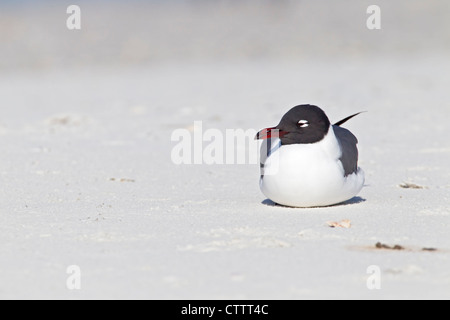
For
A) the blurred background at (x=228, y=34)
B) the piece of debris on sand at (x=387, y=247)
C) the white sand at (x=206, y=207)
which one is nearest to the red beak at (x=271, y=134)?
the white sand at (x=206, y=207)

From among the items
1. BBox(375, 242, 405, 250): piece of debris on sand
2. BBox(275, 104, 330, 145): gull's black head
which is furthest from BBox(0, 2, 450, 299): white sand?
BBox(275, 104, 330, 145): gull's black head

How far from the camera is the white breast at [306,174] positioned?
194 inches

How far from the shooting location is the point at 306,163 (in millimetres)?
4918

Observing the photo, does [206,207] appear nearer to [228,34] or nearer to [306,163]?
[306,163]

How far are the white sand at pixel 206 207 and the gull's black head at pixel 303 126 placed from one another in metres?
0.43

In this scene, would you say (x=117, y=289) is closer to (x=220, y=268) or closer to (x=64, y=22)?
(x=220, y=268)

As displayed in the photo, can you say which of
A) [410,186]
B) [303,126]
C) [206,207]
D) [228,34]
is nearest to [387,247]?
[303,126]

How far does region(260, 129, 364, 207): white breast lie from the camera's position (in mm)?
4927

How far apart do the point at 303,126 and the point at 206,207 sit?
0.79 metres

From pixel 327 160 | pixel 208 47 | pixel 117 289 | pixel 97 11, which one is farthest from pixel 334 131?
pixel 97 11

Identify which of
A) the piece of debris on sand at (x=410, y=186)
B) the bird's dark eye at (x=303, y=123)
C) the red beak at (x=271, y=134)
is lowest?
the piece of debris on sand at (x=410, y=186)

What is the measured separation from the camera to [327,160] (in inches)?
195

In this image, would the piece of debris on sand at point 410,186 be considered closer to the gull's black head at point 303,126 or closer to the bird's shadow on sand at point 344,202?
the bird's shadow on sand at point 344,202

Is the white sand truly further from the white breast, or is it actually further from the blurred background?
the blurred background
